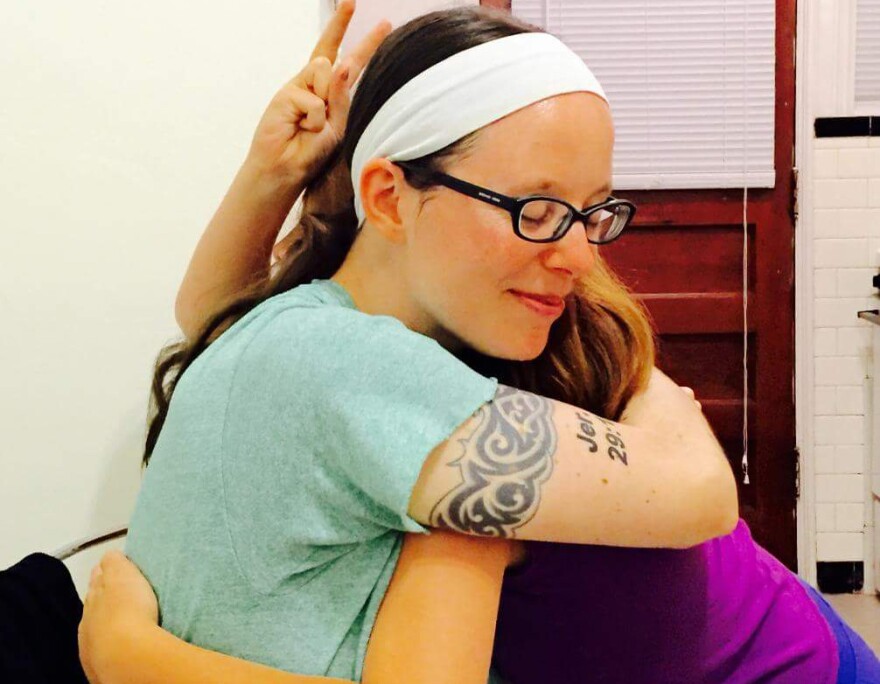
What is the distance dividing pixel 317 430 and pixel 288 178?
0.57 metres

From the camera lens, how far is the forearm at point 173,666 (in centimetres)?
80

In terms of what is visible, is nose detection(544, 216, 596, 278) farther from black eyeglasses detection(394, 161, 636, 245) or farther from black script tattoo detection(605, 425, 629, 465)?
black script tattoo detection(605, 425, 629, 465)

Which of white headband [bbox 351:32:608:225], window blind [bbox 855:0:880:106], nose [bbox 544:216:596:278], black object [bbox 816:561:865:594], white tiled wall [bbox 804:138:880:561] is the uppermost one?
window blind [bbox 855:0:880:106]

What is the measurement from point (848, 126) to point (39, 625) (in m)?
2.96

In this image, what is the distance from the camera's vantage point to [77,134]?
1.53 metres


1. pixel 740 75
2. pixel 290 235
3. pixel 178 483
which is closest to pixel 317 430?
pixel 178 483

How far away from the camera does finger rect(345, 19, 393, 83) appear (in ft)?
3.93

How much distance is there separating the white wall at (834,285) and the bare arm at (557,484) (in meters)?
2.53

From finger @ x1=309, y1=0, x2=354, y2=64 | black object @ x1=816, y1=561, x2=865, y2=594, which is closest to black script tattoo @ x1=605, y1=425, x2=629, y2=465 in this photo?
finger @ x1=309, y1=0, x2=354, y2=64

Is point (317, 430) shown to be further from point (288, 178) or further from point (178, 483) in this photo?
point (288, 178)

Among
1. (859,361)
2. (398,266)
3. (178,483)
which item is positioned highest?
(398,266)

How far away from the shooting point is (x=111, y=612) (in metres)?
0.90

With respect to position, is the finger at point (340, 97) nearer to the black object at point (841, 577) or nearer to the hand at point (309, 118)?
the hand at point (309, 118)

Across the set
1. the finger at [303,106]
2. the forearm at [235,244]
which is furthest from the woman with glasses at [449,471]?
the forearm at [235,244]
